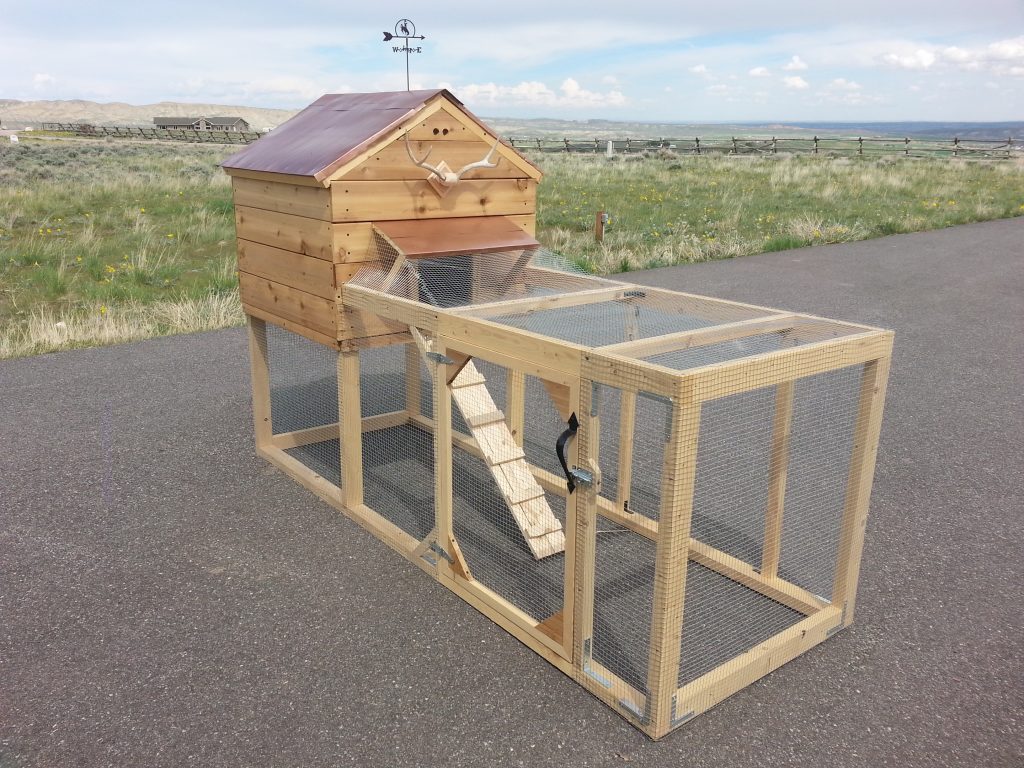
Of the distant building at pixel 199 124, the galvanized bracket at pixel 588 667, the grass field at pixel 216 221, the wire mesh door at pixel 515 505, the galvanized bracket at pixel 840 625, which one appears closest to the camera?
the galvanized bracket at pixel 588 667

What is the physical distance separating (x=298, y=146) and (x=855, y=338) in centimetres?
318

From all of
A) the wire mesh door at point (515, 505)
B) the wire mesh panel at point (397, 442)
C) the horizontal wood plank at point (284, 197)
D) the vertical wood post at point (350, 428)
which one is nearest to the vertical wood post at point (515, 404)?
the wire mesh door at point (515, 505)

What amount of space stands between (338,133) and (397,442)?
7.33ft

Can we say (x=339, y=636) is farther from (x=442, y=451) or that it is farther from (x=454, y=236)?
(x=454, y=236)

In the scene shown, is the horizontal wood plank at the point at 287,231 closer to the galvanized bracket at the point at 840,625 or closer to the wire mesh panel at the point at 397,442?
the wire mesh panel at the point at 397,442

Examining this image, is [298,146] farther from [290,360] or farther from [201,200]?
[201,200]

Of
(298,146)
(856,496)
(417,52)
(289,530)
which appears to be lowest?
(289,530)

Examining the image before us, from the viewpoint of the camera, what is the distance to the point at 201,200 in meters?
17.6

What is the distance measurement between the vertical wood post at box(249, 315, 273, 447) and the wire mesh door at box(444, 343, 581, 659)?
1.29m

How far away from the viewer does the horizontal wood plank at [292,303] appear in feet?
14.8

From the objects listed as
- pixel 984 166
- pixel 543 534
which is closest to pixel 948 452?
pixel 543 534

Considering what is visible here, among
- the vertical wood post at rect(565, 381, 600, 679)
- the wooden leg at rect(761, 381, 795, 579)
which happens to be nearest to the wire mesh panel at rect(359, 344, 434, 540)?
the vertical wood post at rect(565, 381, 600, 679)

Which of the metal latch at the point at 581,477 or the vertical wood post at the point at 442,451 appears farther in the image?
the vertical wood post at the point at 442,451

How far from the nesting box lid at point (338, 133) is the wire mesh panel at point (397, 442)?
125 centimetres
